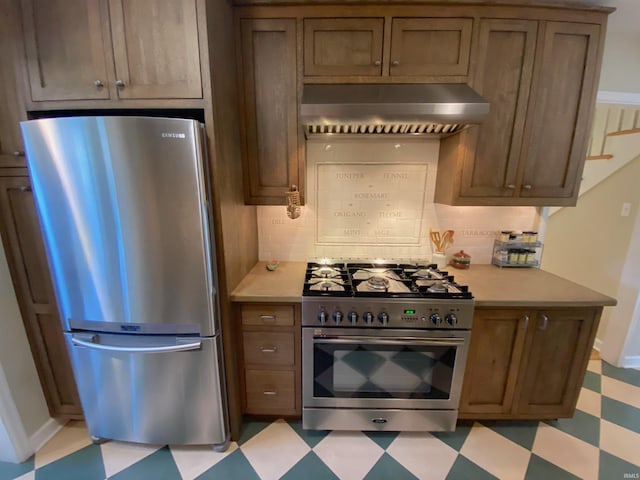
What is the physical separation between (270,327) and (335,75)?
149 centimetres

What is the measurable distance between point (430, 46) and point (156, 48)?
1390mm

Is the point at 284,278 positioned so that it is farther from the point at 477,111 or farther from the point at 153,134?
the point at 477,111

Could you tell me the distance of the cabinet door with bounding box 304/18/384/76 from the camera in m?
1.41

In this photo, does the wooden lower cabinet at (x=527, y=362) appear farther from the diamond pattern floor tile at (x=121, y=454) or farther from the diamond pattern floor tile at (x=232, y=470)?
the diamond pattern floor tile at (x=121, y=454)

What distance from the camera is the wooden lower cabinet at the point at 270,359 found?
57.6 inches

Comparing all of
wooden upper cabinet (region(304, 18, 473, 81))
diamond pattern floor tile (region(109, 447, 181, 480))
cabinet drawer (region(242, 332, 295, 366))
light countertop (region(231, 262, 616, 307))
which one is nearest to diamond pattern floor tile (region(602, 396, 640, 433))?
light countertop (region(231, 262, 616, 307))

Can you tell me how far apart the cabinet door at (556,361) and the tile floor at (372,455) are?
7.8 inches

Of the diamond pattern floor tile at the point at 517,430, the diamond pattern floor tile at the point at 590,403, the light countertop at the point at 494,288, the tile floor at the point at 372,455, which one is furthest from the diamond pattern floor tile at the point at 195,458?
the diamond pattern floor tile at the point at 590,403

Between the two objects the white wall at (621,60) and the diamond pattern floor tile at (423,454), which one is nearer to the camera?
the diamond pattern floor tile at (423,454)

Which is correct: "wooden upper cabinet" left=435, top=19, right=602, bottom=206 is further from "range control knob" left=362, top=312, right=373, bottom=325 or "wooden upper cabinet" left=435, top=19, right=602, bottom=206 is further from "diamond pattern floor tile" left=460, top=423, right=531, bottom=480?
"diamond pattern floor tile" left=460, top=423, right=531, bottom=480

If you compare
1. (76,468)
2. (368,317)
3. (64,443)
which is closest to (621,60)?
(368,317)

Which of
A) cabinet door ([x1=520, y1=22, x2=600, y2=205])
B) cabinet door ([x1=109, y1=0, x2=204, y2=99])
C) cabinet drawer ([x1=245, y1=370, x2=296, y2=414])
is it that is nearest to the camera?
cabinet door ([x1=109, y1=0, x2=204, y2=99])

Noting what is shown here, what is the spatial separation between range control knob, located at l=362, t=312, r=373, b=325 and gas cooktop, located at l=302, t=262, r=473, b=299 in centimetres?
10

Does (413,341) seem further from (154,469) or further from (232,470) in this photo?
(154,469)
